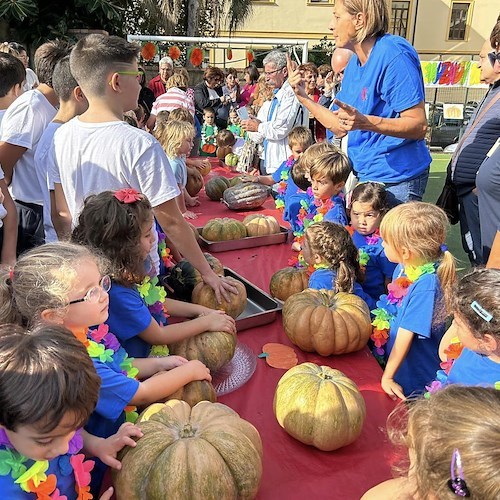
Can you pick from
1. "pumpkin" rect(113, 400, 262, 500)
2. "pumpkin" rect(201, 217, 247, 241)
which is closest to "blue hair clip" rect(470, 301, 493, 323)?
"pumpkin" rect(113, 400, 262, 500)

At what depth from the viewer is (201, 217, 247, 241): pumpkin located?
168 inches

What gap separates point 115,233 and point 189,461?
1.03 metres

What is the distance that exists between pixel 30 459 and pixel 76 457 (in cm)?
16

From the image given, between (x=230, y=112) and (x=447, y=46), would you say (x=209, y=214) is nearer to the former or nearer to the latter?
(x=230, y=112)

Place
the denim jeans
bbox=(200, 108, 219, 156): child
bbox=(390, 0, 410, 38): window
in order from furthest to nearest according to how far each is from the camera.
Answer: bbox=(390, 0, 410, 38): window, bbox=(200, 108, 219, 156): child, the denim jeans

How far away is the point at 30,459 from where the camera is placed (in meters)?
1.43

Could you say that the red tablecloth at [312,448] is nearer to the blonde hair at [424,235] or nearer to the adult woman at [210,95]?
the blonde hair at [424,235]

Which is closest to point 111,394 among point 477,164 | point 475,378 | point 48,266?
point 48,266

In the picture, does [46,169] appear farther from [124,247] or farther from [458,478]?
[458,478]

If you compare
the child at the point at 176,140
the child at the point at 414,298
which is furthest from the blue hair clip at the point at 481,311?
the child at the point at 176,140

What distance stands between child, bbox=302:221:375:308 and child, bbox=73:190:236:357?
1.10m

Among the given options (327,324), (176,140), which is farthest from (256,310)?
(176,140)

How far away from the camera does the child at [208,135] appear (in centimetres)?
909

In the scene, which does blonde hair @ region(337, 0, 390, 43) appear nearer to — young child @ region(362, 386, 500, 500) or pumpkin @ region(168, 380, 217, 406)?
pumpkin @ region(168, 380, 217, 406)
